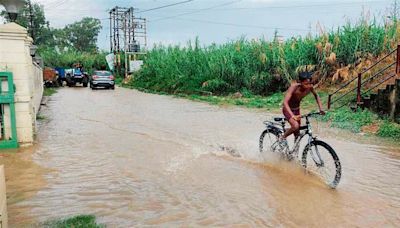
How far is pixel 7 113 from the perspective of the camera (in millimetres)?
8016

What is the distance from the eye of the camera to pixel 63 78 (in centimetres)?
3672

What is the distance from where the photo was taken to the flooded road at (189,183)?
4.69 metres

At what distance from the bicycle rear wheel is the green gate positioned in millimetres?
4984

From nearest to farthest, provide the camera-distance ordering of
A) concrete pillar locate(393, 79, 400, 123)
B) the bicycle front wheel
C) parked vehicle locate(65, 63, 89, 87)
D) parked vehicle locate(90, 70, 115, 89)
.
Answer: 1. the bicycle front wheel
2. concrete pillar locate(393, 79, 400, 123)
3. parked vehicle locate(90, 70, 115, 89)
4. parked vehicle locate(65, 63, 89, 87)

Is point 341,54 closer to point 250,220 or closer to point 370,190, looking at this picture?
point 370,190

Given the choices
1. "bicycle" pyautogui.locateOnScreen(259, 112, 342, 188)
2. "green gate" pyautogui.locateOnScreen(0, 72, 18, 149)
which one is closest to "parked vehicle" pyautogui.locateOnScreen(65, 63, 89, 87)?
"green gate" pyautogui.locateOnScreen(0, 72, 18, 149)

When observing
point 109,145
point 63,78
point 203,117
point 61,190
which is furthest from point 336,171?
point 63,78

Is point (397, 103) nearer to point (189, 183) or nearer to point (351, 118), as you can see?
point (351, 118)

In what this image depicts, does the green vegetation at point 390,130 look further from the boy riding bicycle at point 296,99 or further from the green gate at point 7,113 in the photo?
the green gate at point 7,113

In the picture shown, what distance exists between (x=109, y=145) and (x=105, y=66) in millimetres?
40764

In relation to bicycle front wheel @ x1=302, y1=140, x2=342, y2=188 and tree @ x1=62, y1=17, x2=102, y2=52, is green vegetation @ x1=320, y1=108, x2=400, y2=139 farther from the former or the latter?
tree @ x1=62, y1=17, x2=102, y2=52

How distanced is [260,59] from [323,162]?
51.9 ft

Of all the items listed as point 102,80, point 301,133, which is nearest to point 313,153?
point 301,133

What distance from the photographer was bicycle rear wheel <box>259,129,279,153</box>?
7181mm
